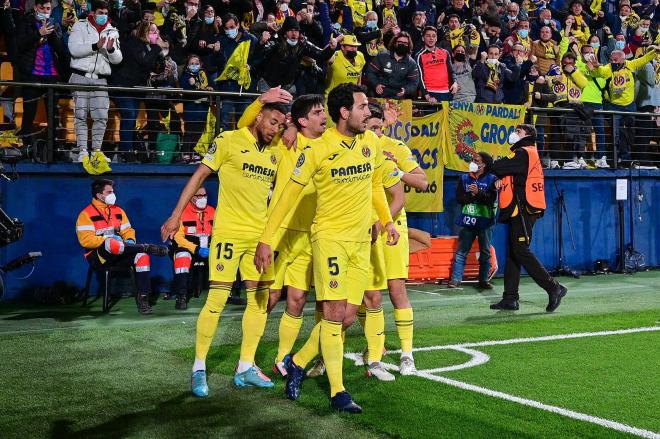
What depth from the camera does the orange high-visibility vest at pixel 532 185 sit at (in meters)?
11.4

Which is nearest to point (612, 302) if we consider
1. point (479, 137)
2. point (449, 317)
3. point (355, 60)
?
point (449, 317)

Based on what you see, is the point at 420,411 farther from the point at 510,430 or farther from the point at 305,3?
the point at 305,3

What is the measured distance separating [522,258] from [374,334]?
4.51 meters

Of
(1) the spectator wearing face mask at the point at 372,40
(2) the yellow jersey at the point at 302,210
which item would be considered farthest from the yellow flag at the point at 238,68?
(2) the yellow jersey at the point at 302,210

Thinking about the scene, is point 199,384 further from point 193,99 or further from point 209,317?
point 193,99

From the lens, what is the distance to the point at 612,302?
12.5 meters

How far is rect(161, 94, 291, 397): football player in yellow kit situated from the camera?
692cm

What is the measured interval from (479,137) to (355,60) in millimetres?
2665

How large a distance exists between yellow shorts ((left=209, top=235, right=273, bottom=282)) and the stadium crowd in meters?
→ 6.22

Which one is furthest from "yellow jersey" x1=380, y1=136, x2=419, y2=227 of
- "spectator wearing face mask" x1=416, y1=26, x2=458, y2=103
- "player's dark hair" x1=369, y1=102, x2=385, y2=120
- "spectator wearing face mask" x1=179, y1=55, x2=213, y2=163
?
"spectator wearing face mask" x1=416, y1=26, x2=458, y2=103

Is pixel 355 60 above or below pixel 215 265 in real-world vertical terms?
above

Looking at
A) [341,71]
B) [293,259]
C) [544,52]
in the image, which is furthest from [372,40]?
[293,259]

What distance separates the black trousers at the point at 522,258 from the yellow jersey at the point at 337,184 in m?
5.36

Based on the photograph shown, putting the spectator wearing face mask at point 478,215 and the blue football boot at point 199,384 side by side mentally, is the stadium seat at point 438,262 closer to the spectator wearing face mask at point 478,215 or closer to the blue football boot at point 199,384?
the spectator wearing face mask at point 478,215
